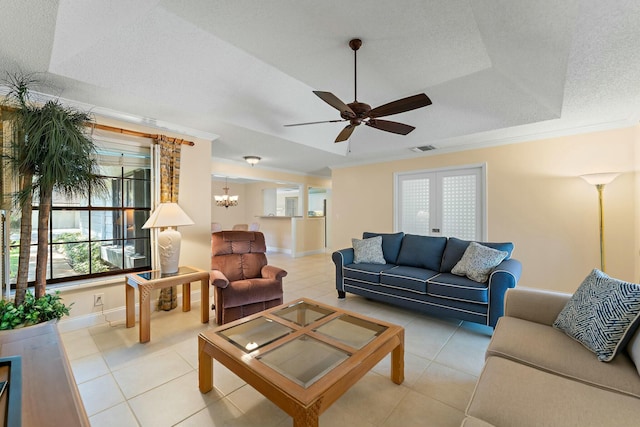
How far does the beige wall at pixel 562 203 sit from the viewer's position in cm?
336

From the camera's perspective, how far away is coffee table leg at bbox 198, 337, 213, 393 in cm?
181

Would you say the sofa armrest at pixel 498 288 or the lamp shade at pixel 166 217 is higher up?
the lamp shade at pixel 166 217

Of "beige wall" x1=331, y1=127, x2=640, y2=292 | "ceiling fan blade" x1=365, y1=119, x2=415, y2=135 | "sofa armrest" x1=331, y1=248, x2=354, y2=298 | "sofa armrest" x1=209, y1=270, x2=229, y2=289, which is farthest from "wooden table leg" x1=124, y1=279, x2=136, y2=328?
"beige wall" x1=331, y1=127, x2=640, y2=292

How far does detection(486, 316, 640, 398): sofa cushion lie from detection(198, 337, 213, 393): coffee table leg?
1824mm

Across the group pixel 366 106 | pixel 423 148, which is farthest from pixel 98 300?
pixel 423 148

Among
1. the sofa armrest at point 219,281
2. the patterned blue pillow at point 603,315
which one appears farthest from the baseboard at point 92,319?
the patterned blue pillow at point 603,315

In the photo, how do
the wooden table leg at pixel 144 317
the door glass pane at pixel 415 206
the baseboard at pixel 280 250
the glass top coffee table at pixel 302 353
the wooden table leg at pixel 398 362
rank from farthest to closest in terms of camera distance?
the baseboard at pixel 280 250 → the door glass pane at pixel 415 206 → the wooden table leg at pixel 144 317 → the wooden table leg at pixel 398 362 → the glass top coffee table at pixel 302 353

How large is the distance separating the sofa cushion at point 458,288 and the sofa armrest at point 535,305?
2.00ft

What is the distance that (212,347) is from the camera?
173 cm

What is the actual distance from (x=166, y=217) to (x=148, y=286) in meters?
0.74

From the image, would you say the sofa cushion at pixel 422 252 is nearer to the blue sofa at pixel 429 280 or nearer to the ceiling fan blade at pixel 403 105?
the blue sofa at pixel 429 280

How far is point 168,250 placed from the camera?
2938 mm

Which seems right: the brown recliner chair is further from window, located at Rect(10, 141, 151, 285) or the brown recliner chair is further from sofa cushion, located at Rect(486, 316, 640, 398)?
sofa cushion, located at Rect(486, 316, 640, 398)

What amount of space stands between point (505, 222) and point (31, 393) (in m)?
5.15
